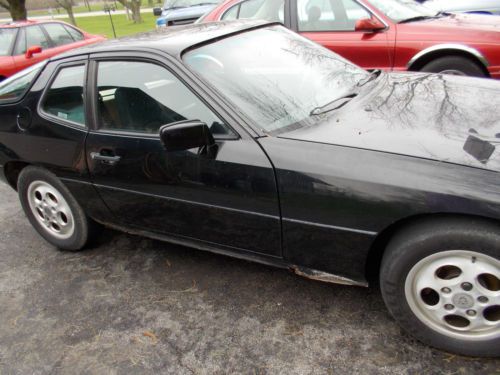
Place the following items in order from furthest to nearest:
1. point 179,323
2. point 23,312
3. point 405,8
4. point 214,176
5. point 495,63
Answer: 1. point 405,8
2. point 495,63
3. point 23,312
4. point 179,323
5. point 214,176

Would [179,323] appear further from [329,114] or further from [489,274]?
[489,274]

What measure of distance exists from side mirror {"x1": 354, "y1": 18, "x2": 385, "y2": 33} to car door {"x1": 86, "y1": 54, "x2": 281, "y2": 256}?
2.90 m

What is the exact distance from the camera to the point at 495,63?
4.39m

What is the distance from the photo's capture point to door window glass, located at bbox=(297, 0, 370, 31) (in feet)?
16.4

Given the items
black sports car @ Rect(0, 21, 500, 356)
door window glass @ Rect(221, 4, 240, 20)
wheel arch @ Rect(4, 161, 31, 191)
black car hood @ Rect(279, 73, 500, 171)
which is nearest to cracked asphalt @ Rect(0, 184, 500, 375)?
black sports car @ Rect(0, 21, 500, 356)

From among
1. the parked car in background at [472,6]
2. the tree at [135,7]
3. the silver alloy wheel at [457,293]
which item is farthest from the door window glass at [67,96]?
the tree at [135,7]

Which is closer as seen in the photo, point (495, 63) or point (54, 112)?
point (54, 112)

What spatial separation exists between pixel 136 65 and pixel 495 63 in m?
3.52

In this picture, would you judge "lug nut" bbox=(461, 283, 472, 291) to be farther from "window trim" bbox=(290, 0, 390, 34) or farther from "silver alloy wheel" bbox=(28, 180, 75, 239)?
"window trim" bbox=(290, 0, 390, 34)

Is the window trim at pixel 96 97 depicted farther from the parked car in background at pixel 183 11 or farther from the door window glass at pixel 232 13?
the parked car in background at pixel 183 11

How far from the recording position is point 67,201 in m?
3.23

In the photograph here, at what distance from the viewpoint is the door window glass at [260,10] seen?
534 cm

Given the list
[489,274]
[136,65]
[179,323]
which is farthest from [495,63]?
[179,323]

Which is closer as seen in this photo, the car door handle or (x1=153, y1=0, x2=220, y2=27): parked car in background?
the car door handle
